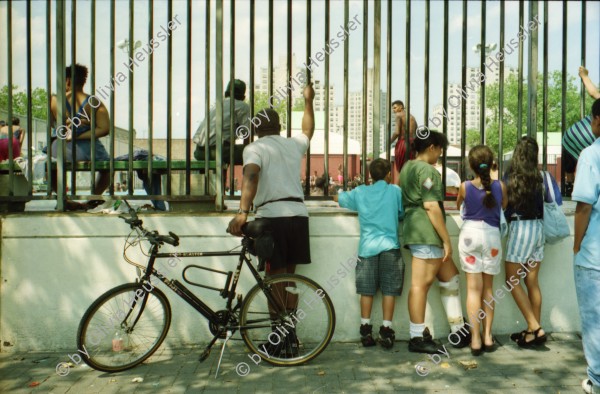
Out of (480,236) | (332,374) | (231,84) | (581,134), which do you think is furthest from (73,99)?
(581,134)

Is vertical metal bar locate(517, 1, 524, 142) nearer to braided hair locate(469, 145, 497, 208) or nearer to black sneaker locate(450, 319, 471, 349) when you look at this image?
braided hair locate(469, 145, 497, 208)

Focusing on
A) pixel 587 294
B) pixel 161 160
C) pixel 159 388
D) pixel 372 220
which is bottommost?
pixel 159 388

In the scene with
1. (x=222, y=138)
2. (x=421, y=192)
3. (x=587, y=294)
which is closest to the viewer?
(x=587, y=294)

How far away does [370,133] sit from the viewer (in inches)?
213

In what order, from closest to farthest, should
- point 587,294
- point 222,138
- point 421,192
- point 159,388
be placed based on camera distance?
point 587,294, point 159,388, point 421,192, point 222,138

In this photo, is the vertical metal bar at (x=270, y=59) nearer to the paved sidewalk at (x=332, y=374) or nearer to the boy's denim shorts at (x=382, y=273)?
the boy's denim shorts at (x=382, y=273)

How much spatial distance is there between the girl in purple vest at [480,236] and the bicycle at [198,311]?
1.20 m

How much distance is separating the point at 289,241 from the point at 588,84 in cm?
290

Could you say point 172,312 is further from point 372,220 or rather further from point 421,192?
point 421,192

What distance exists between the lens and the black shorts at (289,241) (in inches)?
183

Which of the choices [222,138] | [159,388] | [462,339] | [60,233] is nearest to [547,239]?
[462,339]

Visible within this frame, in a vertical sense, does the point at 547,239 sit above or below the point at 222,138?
below

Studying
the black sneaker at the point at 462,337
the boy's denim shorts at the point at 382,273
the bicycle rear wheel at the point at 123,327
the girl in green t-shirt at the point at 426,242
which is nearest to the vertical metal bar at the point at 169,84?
the bicycle rear wheel at the point at 123,327

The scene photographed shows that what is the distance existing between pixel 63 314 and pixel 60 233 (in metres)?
0.68
